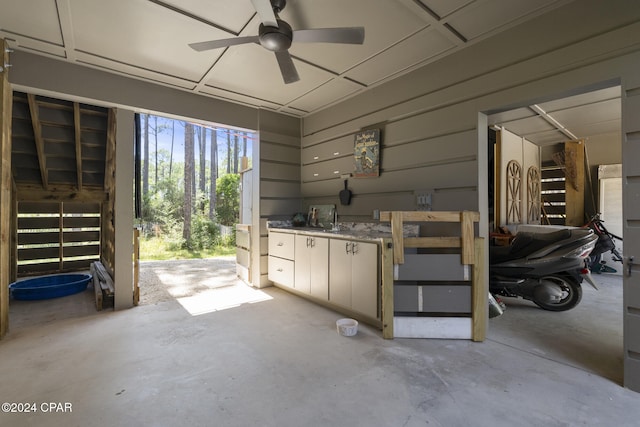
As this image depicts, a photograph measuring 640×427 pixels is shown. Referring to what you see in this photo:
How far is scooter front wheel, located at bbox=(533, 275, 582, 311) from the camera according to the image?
11.5ft

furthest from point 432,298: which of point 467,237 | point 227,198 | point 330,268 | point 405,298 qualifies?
point 227,198

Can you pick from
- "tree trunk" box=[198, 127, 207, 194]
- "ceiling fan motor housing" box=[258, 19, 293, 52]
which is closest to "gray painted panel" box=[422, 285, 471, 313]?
"ceiling fan motor housing" box=[258, 19, 293, 52]

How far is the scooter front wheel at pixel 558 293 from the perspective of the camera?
11.5 ft

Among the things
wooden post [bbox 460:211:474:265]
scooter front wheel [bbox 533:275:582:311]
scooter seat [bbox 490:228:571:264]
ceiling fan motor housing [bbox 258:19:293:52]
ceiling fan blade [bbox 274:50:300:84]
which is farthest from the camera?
scooter seat [bbox 490:228:571:264]

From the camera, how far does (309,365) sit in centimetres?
230

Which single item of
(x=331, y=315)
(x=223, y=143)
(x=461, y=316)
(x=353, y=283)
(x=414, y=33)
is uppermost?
(x=223, y=143)

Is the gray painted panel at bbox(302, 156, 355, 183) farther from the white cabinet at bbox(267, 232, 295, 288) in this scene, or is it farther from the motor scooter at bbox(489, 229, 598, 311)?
the motor scooter at bbox(489, 229, 598, 311)

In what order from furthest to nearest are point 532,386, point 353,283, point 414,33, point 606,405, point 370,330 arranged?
point 353,283, point 370,330, point 414,33, point 532,386, point 606,405

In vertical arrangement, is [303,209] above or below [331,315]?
above

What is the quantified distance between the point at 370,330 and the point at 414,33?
300cm

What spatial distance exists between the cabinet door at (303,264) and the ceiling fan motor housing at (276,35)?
2.32 meters

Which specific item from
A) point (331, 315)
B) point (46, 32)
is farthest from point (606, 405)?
point (46, 32)

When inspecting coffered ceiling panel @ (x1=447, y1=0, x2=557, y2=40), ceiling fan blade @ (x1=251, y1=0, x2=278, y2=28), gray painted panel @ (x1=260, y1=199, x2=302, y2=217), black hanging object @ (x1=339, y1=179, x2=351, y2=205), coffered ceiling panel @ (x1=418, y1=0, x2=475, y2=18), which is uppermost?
coffered ceiling panel @ (x1=418, y1=0, x2=475, y2=18)

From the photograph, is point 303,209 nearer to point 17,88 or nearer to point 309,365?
point 309,365
